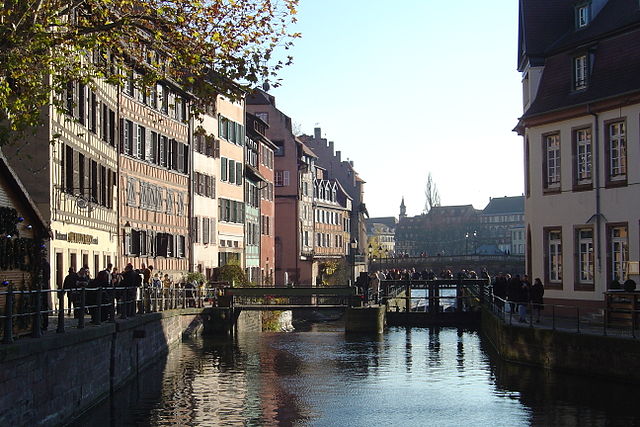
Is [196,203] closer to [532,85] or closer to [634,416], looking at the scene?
[532,85]

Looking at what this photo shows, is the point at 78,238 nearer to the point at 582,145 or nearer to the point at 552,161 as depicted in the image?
the point at 552,161

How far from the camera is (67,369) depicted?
63.3ft

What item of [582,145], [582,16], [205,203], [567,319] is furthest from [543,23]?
[205,203]

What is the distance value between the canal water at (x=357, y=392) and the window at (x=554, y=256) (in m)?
3.39

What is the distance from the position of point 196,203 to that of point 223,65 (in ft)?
115

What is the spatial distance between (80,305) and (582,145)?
61.0ft

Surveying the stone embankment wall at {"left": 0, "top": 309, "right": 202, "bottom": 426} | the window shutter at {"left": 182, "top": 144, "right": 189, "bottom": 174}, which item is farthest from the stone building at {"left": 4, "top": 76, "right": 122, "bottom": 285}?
the window shutter at {"left": 182, "top": 144, "right": 189, "bottom": 174}

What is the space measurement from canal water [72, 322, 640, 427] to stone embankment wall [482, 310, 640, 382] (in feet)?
0.93

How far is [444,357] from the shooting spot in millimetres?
34719

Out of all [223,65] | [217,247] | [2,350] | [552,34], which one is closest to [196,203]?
[217,247]

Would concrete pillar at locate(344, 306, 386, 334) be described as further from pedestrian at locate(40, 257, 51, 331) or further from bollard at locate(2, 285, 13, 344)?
bollard at locate(2, 285, 13, 344)

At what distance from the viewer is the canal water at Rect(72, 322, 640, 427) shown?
2075 cm

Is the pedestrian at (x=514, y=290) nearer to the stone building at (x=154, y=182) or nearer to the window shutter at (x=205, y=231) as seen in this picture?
the stone building at (x=154, y=182)

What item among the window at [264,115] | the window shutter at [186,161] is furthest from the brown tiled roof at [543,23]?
the window at [264,115]
